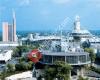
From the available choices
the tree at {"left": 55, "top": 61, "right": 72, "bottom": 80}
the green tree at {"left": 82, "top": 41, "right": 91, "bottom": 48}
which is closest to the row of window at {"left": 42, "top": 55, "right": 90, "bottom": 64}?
the tree at {"left": 55, "top": 61, "right": 72, "bottom": 80}

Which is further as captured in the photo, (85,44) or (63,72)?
(85,44)

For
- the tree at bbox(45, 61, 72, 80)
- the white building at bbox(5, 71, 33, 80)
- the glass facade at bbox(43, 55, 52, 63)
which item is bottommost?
the white building at bbox(5, 71, 33, 80)

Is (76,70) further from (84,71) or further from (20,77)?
(20,77)

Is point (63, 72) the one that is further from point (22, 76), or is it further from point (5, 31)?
point (5, 31)

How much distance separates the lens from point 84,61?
118 ft

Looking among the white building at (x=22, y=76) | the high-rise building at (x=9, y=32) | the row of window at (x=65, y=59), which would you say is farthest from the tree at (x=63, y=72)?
the high-rise building at (x=9, y=32)

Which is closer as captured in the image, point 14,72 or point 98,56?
point 14,72

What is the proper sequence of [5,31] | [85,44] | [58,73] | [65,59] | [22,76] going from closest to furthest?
[58,73]
[22,76]
[65,59]
[85,44]
[5,31]

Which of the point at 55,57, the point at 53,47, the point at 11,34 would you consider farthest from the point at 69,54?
the point at 11,34

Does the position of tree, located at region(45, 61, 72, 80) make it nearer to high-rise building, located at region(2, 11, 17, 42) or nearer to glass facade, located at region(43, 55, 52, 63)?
glass facade, located at region(43, 55, 52, 63)

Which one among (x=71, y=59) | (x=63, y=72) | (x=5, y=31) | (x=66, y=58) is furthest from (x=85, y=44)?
(x=63, y=72)

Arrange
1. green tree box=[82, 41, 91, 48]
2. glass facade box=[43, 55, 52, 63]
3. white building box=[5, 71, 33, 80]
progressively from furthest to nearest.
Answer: green tree box=[82, 41, 91, 48]
glass facade box=[43, 55, 52, 63]
white building box=[5, 71, 33, 80]

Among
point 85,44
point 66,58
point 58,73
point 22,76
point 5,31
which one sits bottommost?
point 22,76

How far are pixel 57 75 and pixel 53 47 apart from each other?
12.5m
